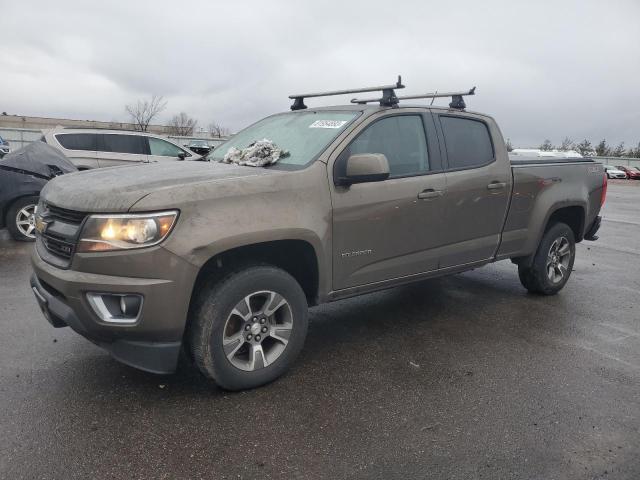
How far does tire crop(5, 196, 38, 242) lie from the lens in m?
7.73

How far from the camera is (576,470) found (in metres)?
2.63

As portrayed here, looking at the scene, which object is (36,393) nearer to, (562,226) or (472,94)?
(472,94)

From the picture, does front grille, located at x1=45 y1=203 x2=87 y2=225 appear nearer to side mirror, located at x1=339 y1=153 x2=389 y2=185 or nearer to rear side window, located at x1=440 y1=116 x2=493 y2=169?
side mirror, located at x1=339 y1=153 x2=389 y2=185

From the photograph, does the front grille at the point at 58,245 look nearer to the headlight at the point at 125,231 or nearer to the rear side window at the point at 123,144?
the headlight at the point at 125,231

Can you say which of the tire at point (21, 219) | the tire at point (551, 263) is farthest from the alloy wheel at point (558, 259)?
the tire at point (21, 219)

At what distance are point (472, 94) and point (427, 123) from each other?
2.67 ft

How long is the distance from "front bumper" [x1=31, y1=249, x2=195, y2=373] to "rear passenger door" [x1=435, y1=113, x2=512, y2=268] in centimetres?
236

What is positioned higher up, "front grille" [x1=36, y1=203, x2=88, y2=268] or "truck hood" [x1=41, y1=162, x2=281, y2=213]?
"truck hood" [x1=41, y1=162, x2=281, y2=213]

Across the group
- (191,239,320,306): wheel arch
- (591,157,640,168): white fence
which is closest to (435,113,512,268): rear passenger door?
(191,239,320,306): wheel arch

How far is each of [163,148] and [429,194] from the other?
361 inches

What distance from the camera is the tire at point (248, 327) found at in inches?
121

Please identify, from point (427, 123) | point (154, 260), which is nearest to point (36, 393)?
point (154, 260)

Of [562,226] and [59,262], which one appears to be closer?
[59,262]

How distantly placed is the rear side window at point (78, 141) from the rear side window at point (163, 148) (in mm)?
1203
